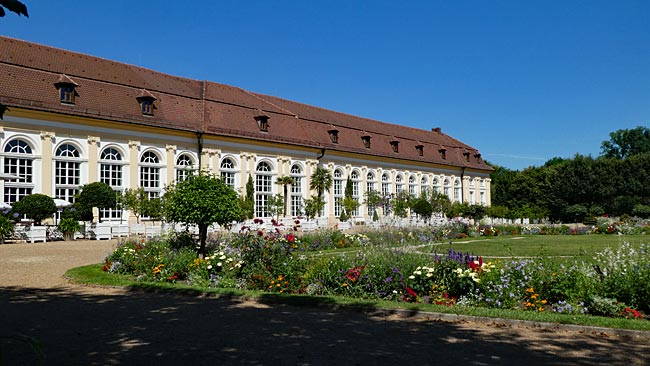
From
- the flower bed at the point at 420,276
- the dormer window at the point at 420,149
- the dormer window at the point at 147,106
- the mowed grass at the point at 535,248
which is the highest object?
the dormer window at the point at 147,106

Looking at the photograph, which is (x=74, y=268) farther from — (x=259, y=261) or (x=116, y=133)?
(x=116, y=133)

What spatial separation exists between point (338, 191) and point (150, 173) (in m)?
15.4

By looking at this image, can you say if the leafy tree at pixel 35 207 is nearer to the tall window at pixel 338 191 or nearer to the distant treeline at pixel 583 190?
the tall window at pixel 338 191

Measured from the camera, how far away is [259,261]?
10047mm

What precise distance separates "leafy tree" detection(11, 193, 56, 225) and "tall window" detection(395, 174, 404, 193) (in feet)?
93.5

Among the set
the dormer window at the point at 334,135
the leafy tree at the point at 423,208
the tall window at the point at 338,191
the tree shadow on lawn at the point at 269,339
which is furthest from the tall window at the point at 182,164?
the tree shadow on lawn at the point at 269,339

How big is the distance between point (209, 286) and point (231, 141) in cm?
2322

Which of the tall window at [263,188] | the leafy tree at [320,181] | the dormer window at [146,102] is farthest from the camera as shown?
the leafy tree at [320,181]

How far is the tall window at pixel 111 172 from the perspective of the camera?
2719cm

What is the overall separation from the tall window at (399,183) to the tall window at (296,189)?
11229mm

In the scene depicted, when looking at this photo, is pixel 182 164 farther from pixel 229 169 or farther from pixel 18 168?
pixel 18 168

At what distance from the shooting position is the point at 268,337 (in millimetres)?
5891

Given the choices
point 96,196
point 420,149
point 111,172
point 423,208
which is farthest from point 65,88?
point 420,149

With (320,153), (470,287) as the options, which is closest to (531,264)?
(470,287)
